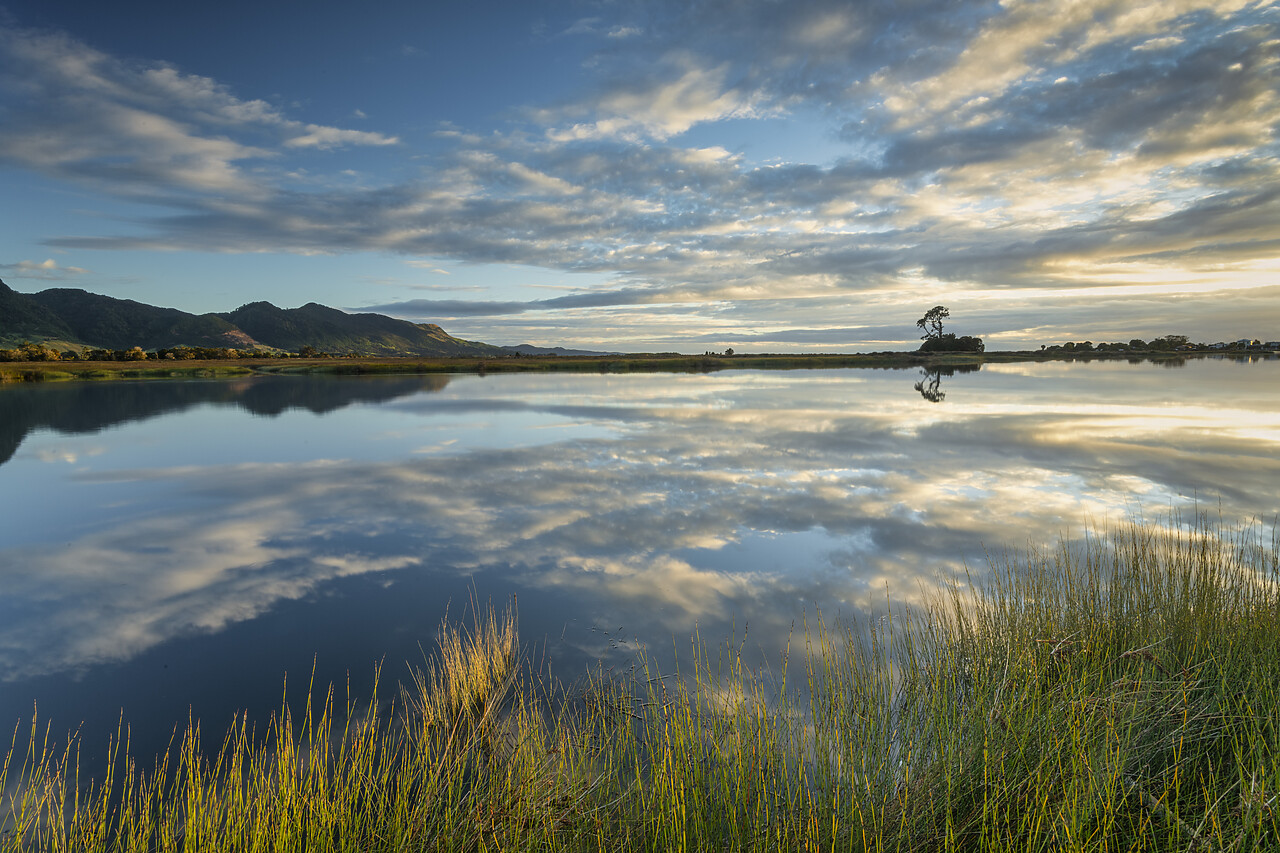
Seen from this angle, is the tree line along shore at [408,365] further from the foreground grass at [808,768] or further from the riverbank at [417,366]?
the foreground grass at [808,768]

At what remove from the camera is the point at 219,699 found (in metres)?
6.76

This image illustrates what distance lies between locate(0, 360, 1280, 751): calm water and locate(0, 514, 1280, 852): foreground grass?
1.31 metres

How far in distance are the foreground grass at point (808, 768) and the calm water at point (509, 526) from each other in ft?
4.30

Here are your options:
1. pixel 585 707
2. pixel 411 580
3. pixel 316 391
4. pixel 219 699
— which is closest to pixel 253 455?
pixel 411 580

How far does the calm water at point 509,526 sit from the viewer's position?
787 cm

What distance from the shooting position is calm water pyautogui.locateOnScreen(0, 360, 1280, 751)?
7.87 metres

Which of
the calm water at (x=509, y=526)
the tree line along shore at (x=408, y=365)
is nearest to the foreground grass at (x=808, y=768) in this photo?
the calm water at (x=509, y=526)

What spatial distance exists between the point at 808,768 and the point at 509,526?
9225 mm

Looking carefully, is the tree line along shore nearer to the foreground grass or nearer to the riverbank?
the riverbank

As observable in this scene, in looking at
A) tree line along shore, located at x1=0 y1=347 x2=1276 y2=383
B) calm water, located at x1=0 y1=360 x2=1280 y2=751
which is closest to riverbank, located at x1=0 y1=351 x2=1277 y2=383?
tree line along shore, located at x1=0 y1=347 x2=1276 y2=383

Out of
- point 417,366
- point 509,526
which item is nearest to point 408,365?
point 417,366

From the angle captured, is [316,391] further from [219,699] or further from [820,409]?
[219,699]

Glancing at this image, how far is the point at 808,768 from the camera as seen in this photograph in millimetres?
5078

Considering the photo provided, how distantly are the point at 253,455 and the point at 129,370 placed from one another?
75.8 m
